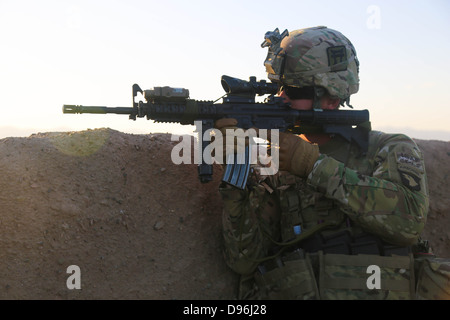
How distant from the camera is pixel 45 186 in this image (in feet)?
14.4

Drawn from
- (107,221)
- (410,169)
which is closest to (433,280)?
(410,169)

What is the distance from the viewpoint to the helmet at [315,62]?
4.57m

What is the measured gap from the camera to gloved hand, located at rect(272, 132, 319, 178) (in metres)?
4.05

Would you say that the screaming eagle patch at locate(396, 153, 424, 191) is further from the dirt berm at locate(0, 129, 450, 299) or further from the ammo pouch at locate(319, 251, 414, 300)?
the dirt berm at locate(0, 129, 450, 299)

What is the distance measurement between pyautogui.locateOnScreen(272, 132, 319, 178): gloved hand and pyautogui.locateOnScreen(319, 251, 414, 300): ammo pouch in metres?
0.84

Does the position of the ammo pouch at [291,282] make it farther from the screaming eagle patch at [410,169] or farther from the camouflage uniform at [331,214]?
the screaming eagle patch at [410,169]

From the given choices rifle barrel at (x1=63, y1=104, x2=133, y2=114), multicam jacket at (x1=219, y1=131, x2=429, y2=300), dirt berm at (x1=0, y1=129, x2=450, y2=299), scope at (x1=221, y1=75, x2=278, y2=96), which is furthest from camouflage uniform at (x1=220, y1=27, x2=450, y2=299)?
rifle barrel at (x1=63, y1=104, x2=133, y2=114)

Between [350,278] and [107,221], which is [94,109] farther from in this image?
[350,278]

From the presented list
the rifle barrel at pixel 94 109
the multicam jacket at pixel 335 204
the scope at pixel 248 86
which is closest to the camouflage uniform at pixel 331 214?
the multicam jacket at pixel 335 204

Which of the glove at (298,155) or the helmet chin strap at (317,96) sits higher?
the helmet chin strap at (317,96)

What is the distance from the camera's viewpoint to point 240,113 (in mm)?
4395

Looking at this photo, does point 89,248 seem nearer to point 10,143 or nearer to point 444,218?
point 10,143

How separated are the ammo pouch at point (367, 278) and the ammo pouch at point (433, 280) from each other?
0.30 feet
